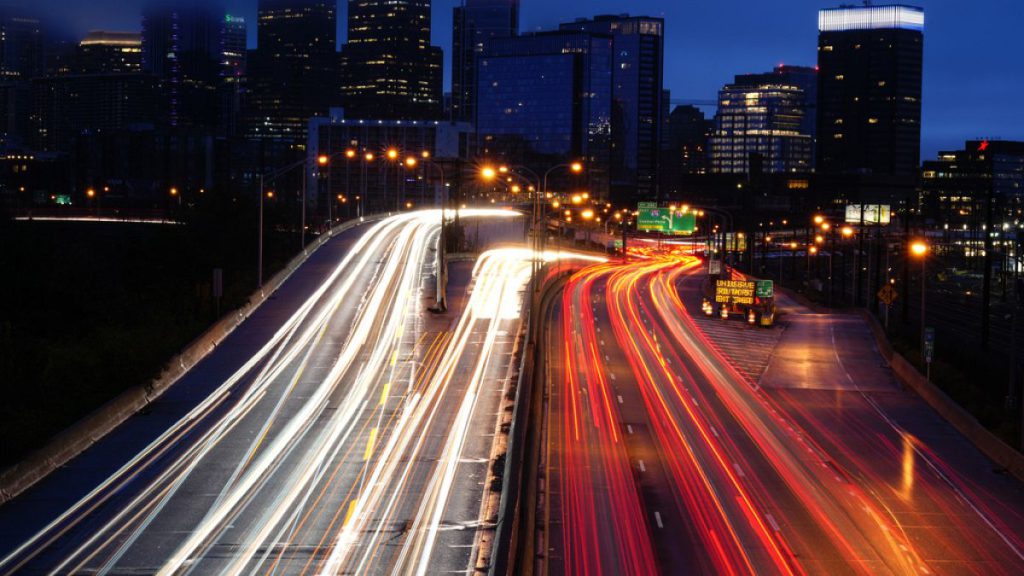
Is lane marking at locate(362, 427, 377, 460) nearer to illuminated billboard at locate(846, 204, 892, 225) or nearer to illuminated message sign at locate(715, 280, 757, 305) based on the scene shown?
illuminated message sign at locate(715, 280, 757, 305)

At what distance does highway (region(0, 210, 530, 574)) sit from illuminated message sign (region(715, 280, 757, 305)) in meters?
22.8

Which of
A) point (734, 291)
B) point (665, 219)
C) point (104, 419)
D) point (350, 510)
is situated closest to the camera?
point (350, 510)

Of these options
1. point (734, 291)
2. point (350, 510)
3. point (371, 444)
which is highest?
point (734, 291)

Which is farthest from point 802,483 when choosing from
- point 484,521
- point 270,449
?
point 270,449

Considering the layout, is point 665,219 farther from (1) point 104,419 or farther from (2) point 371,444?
(1) point 104,419

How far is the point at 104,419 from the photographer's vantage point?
31.2 meters

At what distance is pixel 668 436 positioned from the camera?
1399 inches

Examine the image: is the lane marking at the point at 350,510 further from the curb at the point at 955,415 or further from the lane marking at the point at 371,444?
the curb at the point at 955,415

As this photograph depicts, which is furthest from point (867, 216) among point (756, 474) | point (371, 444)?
point (371, 444)

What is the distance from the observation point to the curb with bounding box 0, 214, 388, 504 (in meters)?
25.8

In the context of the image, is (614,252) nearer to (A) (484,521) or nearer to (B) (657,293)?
(B) (657,293)

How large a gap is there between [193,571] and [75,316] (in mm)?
42000

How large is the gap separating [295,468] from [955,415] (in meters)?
23.2

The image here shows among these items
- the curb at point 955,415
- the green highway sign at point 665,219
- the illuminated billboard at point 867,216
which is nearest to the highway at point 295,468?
the curb at point 955,415
